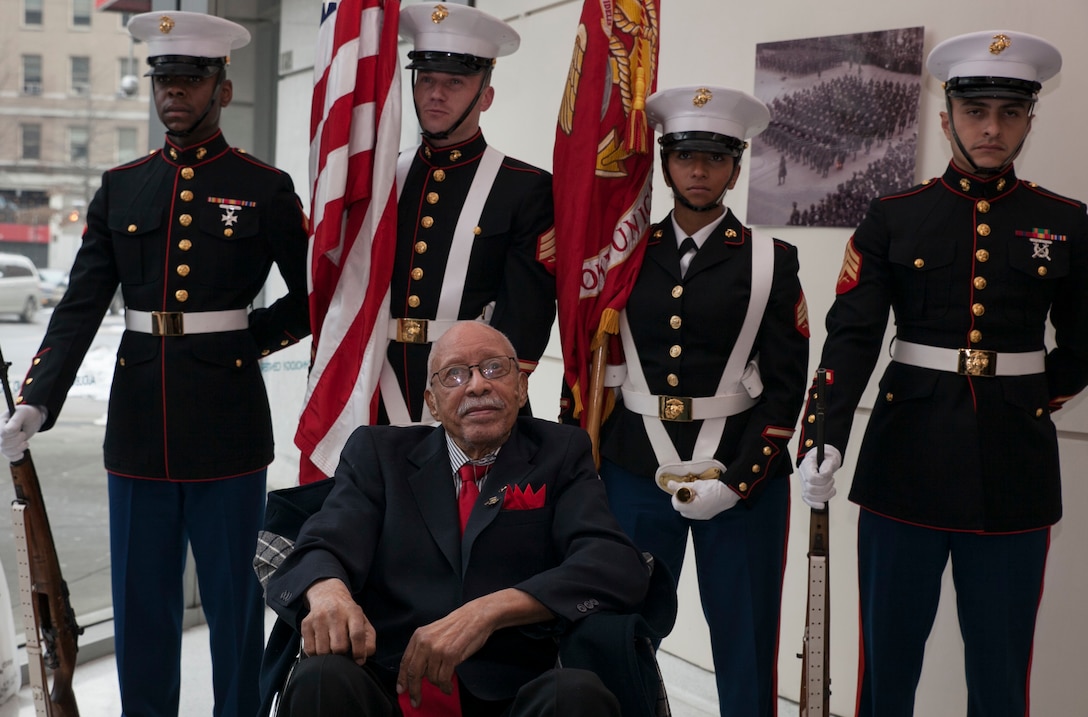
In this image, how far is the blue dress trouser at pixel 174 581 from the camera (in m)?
2.70

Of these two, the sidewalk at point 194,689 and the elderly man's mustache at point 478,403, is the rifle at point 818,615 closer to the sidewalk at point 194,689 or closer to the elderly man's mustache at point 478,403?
the elderly man's mustache at point 478,403

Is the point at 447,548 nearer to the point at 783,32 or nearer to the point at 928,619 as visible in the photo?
the point at 928,619

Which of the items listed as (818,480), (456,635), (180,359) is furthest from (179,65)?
(818,480)

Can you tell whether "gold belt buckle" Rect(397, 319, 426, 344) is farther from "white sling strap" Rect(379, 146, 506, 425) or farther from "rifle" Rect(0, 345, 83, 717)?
"rifle" Rect(0, 345, 83, 717)

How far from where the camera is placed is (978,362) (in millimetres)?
2418

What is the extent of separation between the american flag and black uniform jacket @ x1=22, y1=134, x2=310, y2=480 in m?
0.15

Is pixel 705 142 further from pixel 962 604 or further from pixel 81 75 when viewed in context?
pixel 81 75

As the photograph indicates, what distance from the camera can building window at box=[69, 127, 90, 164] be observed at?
12.2ft

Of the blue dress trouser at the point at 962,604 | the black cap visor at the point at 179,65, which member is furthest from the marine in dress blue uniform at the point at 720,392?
the black cap visor at the point at 179,65

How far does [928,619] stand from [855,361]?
23.2 inches

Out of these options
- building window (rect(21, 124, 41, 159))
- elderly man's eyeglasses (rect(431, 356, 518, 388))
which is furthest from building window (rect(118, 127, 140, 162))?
elderly man's eyeglasses (rect(431, 356, 518, 388))

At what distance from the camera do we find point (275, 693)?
1.95 metres

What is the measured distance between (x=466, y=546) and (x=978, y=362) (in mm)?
1174

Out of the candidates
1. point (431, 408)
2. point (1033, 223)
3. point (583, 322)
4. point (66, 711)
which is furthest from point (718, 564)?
point (66, 711)
